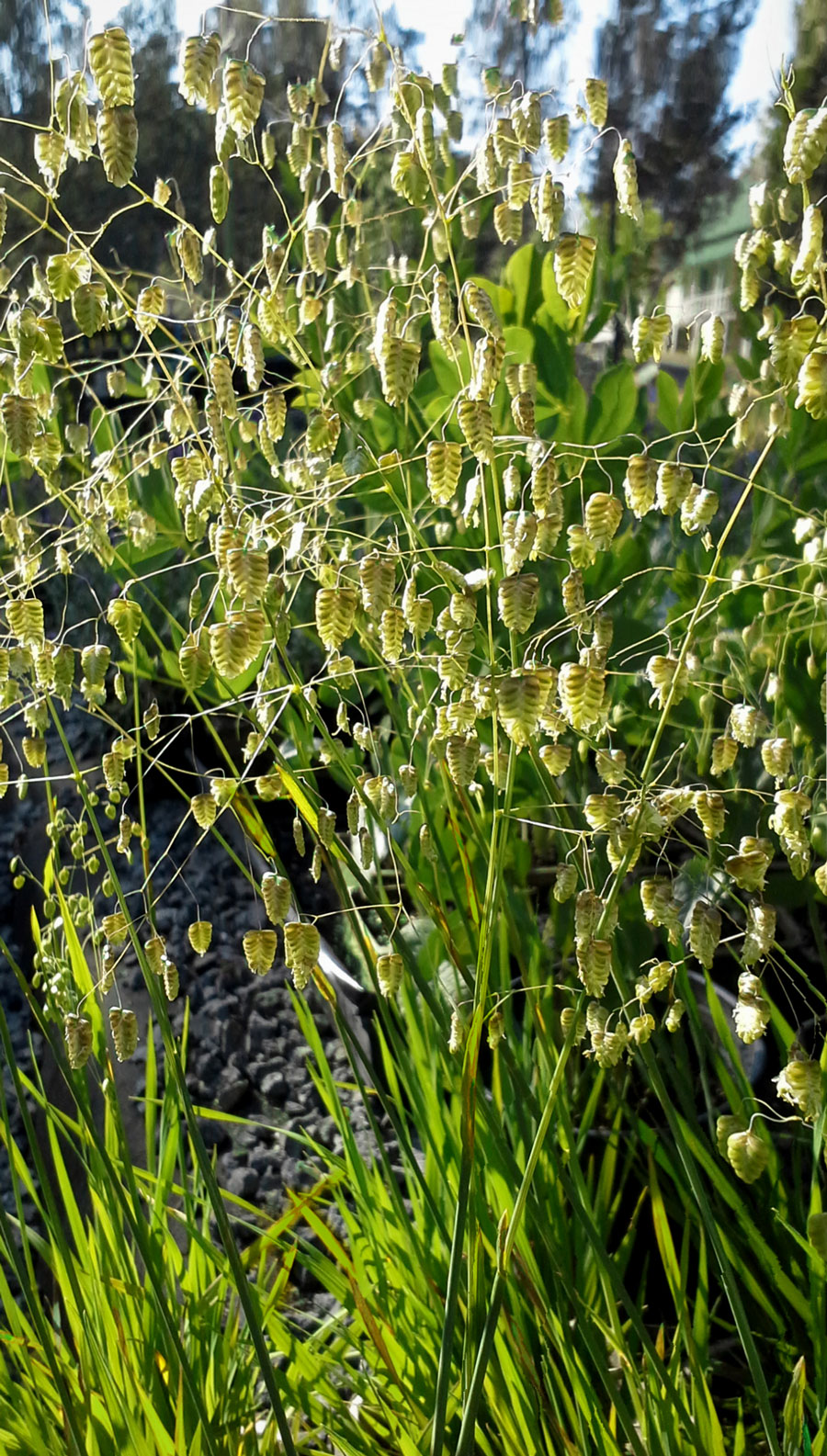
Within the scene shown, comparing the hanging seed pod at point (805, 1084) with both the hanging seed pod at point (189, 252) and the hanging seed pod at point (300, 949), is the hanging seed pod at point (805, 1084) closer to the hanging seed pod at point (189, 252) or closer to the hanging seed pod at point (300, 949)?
the hanging seed pod at point (300, 949)

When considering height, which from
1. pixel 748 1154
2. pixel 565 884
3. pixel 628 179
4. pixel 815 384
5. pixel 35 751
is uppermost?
pixel 628 179

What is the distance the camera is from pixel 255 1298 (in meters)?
1.01

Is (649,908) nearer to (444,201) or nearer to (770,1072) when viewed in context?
(444,201)

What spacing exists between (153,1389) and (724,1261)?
19.6 inches

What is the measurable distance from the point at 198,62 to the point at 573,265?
0.23m

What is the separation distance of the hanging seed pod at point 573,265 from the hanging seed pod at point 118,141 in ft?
0.77

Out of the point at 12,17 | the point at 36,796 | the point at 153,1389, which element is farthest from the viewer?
the point at 12,17

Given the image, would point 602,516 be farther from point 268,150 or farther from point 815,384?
point 268,150

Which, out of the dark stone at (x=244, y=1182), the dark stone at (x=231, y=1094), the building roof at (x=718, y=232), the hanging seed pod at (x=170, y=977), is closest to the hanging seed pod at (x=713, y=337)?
the hanging seed pod at (x=170, y=977)

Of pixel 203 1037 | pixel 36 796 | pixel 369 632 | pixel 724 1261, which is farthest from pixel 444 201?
pixel 36 796

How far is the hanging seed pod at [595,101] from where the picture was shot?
76 centimetres

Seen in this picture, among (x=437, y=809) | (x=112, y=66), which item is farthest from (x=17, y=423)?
(x=437, y=809)

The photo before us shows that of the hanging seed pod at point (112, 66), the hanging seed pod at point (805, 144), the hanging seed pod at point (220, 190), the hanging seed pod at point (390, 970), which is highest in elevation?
the hanging seed pod at point (112, 66)

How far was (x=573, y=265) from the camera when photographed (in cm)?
66
